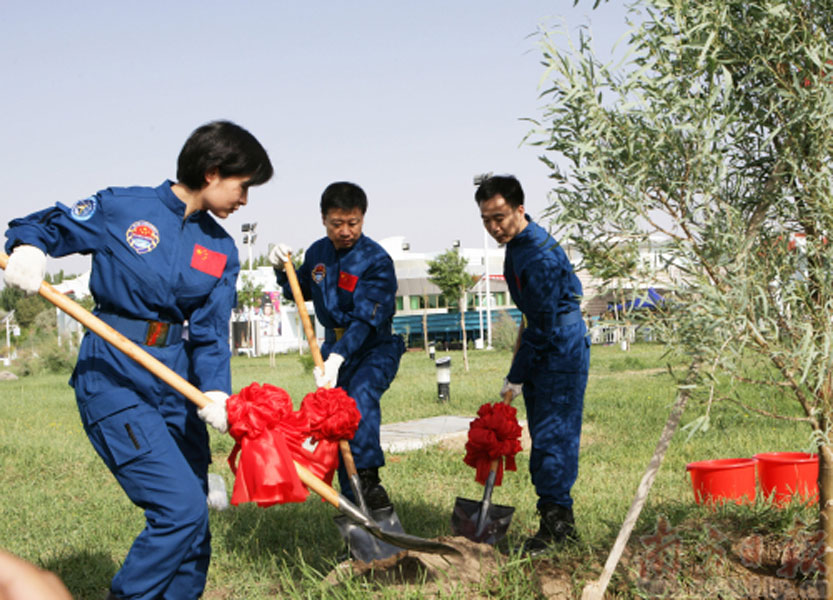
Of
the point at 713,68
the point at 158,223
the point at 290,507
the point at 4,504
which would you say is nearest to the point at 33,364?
the point at 4,504

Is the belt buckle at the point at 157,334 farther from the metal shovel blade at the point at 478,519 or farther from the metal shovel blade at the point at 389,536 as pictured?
the metal shovel blade at the point at 478,519

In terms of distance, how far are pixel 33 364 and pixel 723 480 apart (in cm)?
2545

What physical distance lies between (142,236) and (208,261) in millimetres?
298

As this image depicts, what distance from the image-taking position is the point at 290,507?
17.8 ft

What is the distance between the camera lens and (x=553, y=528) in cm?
413

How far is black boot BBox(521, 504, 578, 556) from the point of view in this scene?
4078 mm

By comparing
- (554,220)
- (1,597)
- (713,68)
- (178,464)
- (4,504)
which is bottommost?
(4,504)

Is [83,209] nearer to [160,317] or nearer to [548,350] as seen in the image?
[160,317]

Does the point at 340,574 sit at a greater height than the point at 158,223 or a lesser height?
lesser

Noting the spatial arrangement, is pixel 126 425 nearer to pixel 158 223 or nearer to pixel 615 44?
pixel 158 223

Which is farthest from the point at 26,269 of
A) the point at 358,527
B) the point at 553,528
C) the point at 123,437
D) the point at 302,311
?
the point at 553,528

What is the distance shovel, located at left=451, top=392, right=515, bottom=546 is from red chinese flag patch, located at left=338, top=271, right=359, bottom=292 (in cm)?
125

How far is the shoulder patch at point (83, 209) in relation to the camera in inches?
126

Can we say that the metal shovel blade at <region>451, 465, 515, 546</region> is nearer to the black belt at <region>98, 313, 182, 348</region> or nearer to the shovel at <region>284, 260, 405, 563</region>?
the shovel at <region>284, 260, 405, 563</region>
